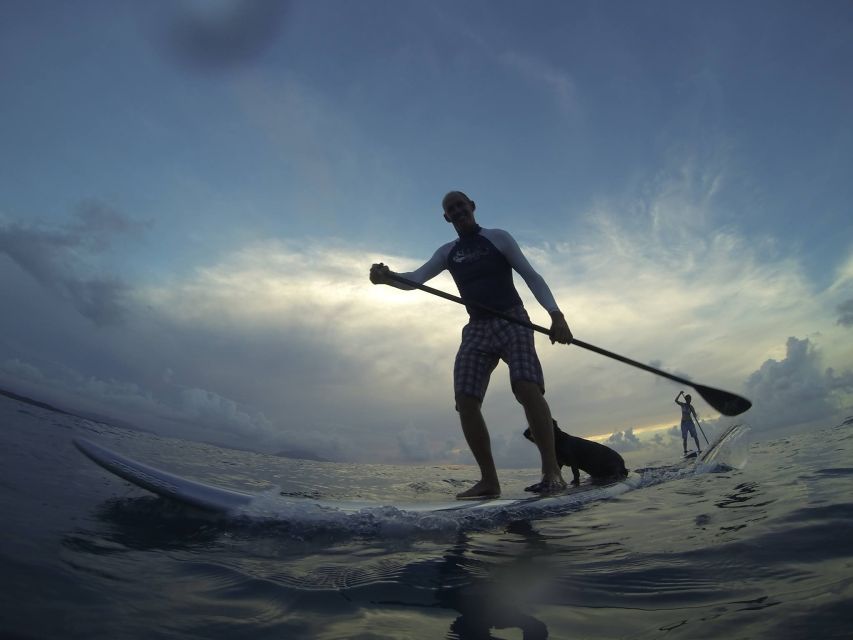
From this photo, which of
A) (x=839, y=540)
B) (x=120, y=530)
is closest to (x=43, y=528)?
(x=120, y=530)

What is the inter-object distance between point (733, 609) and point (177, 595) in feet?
4.72

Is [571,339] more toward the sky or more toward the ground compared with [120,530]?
more toward the sky

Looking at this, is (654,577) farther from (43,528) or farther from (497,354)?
(497,354)

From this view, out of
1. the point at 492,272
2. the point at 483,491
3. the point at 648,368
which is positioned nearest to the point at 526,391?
the point at 483,491

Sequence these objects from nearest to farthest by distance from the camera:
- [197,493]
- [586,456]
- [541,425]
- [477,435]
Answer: [197,493]
[541,425]
[477,435]
[586,456]

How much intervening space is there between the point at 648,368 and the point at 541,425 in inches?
63.1

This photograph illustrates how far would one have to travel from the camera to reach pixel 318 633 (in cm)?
110

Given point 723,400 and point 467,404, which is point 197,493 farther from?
point 723,400

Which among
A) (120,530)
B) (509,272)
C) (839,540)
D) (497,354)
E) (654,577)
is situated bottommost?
(120,530)

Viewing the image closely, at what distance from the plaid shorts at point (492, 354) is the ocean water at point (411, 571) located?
4.70 feet

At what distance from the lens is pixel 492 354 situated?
4.21 metres

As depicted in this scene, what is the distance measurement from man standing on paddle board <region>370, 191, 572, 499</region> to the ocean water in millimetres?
1157

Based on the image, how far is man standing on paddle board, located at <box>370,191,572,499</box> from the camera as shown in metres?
3.77

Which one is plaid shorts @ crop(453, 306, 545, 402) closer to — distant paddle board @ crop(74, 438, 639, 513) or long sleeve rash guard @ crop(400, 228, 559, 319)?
long sleeve rash guard @ crop(400, 228, 559, 319)
